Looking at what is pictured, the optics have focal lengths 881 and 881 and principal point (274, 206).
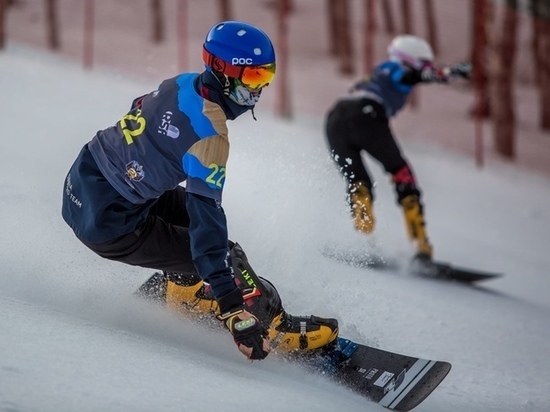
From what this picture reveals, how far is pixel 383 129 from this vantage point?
7281mm

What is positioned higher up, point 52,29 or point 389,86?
point 389,86

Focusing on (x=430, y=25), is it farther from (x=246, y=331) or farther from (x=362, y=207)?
(x=246, y=331)

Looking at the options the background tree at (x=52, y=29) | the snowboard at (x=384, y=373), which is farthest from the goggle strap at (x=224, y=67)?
the background tree at (x=52, y=29)

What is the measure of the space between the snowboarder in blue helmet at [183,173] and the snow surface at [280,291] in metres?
0.30

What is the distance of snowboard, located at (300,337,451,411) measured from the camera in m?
3.81

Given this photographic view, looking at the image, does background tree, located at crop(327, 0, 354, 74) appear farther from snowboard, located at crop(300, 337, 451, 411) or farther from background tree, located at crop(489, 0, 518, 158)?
snowboard, located at crop(300, 337, 451, 411)

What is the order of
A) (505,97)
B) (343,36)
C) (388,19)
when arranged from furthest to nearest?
(388,19)
(343,36)
(505,97)

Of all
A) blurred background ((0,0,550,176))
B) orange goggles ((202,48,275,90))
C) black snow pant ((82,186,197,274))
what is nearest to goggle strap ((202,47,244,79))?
orange goggles ((202,48,275,90))

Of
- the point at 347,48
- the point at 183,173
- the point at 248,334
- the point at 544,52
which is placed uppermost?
the point at 183,173

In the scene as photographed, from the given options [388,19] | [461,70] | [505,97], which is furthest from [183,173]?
[388,19]

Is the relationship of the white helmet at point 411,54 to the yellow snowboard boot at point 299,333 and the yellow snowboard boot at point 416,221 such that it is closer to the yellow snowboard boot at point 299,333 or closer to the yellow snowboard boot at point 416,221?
the yellow snowboard boot at point 416,221

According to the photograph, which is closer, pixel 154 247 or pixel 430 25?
pixel 154 247

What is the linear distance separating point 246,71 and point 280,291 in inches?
72.4

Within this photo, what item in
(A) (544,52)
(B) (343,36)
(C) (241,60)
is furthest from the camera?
(B) (343,36)
